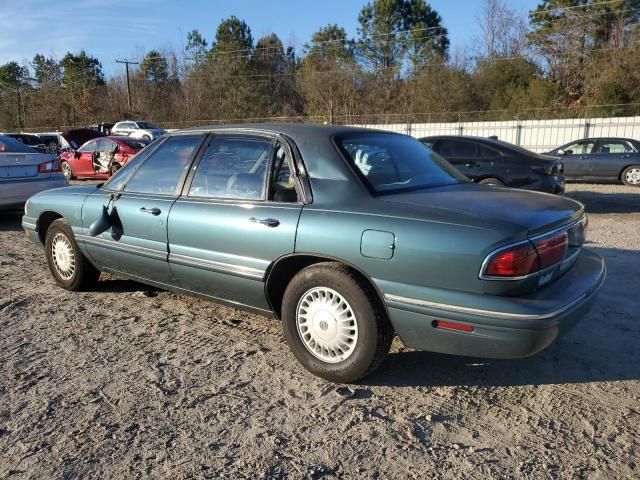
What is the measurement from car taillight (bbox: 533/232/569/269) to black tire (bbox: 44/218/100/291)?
3.92 meters

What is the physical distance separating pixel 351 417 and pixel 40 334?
256 centimetres

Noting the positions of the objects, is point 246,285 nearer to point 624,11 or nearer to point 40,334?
point 40,334

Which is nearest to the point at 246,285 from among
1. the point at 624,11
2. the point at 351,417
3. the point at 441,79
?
the point at 351,417

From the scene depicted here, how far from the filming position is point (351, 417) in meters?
2.88

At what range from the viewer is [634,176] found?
14.4 meters

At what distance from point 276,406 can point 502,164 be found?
781 cm

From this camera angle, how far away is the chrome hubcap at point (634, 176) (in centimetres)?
1439

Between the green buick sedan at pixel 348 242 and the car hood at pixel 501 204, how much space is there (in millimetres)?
14

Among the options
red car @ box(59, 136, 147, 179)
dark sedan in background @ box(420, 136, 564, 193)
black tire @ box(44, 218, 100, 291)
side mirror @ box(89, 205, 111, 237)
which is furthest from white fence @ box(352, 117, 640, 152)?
side mirror @ box(89, 205, 111, 237)

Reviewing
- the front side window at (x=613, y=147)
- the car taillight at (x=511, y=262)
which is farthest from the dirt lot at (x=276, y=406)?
the front side window at (x=613, y=147)

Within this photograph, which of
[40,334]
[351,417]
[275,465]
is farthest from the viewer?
[40,334]

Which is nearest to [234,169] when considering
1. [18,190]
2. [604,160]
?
[18,190]

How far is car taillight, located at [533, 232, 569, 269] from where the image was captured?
2.80 meters

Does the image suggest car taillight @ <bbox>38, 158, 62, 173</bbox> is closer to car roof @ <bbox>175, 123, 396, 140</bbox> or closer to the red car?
the red car
